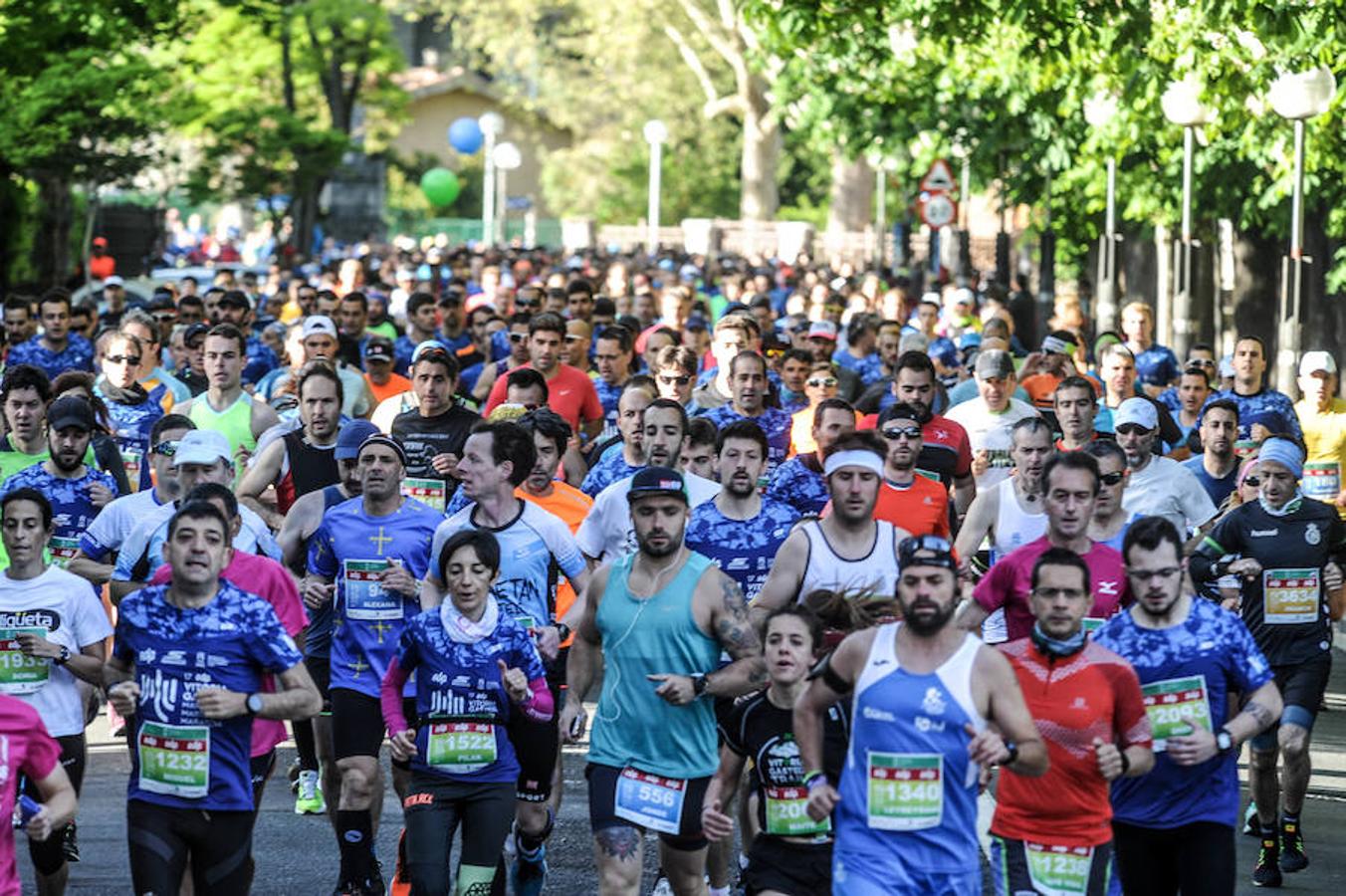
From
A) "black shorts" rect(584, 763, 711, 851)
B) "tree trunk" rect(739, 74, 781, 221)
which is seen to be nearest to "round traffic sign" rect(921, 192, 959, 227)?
"black shorts" rect(584, 763, 711, 851)

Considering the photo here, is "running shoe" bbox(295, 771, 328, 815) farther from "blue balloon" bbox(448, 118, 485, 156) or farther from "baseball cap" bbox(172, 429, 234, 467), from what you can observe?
"blue balloon" bbox(448, 118, 485, 156)

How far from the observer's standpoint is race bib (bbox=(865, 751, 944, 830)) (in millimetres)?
7934

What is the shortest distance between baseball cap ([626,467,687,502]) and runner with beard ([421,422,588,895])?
40.1 inches

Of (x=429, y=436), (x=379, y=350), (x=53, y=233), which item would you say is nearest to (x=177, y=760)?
(x=429, y=436)

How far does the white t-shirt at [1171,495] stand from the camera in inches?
473

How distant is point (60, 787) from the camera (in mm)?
7898

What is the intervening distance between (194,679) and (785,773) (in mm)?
1905

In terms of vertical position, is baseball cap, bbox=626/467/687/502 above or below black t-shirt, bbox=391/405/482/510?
above

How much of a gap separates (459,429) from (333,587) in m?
2.43

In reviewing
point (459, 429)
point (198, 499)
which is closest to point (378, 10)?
point (459, 429)

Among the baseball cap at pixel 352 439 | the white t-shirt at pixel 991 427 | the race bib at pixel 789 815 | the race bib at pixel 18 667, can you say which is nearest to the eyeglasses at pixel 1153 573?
the race bib at pixel 789 815

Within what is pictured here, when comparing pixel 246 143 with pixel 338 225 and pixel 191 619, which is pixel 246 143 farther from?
pixel 191 619

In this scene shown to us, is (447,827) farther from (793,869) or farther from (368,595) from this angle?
(368,595)

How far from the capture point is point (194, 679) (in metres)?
8.79
